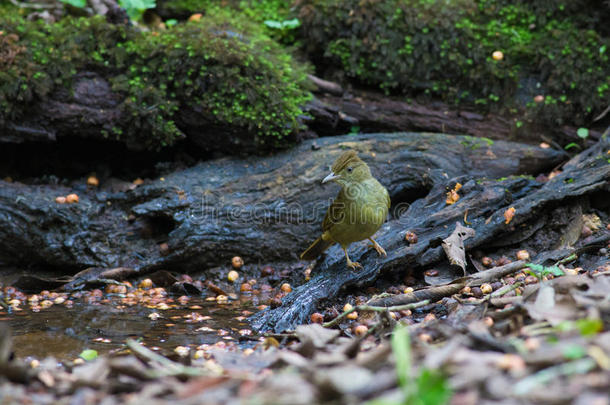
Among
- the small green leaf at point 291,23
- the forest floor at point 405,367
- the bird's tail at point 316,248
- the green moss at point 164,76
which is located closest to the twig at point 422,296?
the forest floor at point 405,367

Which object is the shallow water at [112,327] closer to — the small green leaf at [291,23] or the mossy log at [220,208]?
the mossy log at [220,208]

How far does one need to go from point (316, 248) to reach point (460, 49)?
3.79 m

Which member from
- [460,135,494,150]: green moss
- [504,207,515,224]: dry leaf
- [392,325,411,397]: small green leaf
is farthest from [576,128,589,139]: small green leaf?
[392,325,411,397]: small green leaf

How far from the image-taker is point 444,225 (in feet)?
18.1

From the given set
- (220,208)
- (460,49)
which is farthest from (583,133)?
(220,208)

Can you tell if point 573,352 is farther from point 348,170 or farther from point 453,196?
point 453,196

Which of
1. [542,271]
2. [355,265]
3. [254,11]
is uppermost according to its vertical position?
[254,11]

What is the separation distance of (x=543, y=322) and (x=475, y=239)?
2.46 metres

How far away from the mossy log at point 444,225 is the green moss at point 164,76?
6.88 ft

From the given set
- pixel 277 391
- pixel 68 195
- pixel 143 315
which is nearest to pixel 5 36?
pixel 68 195

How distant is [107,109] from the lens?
6949 millimetres

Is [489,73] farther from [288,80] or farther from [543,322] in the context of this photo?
[543,322]

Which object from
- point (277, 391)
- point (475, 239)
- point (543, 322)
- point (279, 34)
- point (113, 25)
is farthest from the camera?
point (279, 34)

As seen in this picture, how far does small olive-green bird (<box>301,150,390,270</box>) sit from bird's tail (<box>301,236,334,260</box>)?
0.32ft
